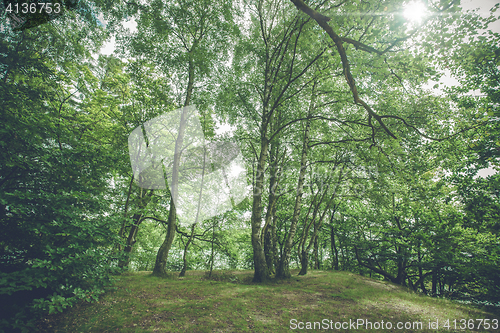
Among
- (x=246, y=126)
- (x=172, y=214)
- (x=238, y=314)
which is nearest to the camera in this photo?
(x=238, y=314)

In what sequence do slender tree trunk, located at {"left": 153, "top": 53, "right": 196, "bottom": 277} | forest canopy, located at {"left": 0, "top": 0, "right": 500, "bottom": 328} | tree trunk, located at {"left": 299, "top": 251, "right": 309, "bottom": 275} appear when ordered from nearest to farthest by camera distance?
forest canopy, located at {"left": 0, "top": 0, "right": 500, "bottom": 328} < slender tree trunk, located at {"left": 153, "top": 53, "right": 196, "bottom": 277} < tree trunk, located at {"left": 299, "top": 251, "right": 309, "bottom": 275}

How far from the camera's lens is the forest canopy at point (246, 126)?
144 inches

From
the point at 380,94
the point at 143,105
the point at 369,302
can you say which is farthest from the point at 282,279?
the point at 143,105

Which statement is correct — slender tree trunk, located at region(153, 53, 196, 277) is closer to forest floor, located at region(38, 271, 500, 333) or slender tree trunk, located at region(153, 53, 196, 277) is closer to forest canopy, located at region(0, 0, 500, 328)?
forest canopy, located at region(0, 0, 500, 328)

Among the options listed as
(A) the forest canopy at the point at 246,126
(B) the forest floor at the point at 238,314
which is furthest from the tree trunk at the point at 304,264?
(B) the forest floor at the point at 238,314

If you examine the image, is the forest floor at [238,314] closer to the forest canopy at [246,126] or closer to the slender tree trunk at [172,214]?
the forest canopy at [246,126]

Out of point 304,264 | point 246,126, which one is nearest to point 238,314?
point 304,264

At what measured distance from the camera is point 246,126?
1083cm

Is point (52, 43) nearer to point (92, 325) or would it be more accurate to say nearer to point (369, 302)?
point (92, 325)

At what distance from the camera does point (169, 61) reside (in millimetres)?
9453

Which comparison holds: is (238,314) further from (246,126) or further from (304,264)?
(246,126)

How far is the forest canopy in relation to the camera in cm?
366

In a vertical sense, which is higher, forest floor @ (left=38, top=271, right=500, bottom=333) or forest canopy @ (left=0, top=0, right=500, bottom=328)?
forest canopy @ (left=0, top=0, right=500, bottom=328)

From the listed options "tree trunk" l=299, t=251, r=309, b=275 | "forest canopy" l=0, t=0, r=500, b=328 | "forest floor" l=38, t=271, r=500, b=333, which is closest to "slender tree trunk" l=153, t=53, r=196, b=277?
"forest canopy" l=0, t=0, r=500, b=328
